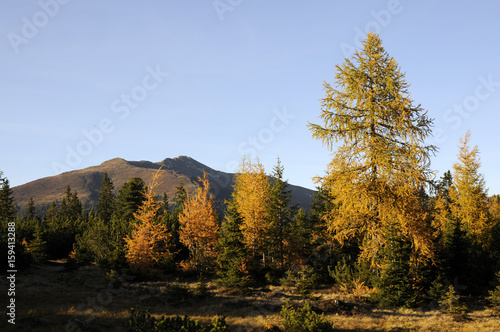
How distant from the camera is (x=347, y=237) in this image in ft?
49.4

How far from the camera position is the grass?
13.1m

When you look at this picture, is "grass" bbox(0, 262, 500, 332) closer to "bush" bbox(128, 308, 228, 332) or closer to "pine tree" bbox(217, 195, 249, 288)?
"bush" bbox(128, 308, 228, 332)

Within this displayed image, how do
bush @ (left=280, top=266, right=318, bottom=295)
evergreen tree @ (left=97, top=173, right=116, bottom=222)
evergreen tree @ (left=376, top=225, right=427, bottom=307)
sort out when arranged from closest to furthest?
evergreen tree @ (left=376, top=225, right=427, bottom=307)
bush @ (left=280, top=266, right=318, bottom=295)
evergreen tree @ (left=97, top=173, right=116, bottom=222)

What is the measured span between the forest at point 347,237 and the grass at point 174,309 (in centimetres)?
68

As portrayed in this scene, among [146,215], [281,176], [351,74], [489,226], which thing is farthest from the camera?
[281,176]

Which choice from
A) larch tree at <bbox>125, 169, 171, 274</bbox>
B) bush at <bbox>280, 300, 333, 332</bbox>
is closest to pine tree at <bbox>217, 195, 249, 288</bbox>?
larch tree at <bbox>125, 169, 171, 274</bbox>

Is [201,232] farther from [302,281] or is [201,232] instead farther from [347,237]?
[347,237]

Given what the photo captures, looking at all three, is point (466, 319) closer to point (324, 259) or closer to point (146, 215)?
point (324, 259)

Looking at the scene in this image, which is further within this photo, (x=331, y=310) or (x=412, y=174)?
(x=331, y=310)

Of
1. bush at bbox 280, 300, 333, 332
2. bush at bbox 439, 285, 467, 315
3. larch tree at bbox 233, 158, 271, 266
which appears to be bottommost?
bush at bbox 439, 285, 467, 315

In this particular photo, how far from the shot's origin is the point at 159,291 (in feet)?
75.4

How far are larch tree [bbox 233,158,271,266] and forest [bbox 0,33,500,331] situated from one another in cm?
12

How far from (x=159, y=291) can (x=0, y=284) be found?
1068cm

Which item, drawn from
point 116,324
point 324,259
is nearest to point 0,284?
point 116,324
